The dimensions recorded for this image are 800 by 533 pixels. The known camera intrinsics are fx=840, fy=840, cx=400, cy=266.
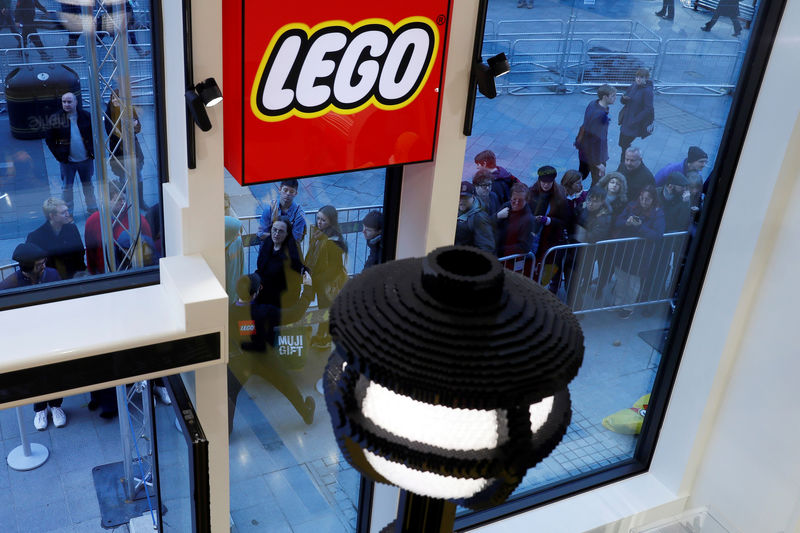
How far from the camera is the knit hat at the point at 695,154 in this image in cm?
468

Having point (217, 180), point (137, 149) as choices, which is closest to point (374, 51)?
point (217, 180)

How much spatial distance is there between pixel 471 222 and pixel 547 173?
1.64 ft

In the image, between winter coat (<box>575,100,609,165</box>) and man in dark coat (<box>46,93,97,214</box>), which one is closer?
man in dark coat (<box>46,93,97,214</box>)

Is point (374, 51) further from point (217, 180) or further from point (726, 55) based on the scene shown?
point (726, 55)

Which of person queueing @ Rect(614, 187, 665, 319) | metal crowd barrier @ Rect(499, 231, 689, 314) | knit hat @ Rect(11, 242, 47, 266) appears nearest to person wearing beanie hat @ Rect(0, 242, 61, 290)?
knit hat @ Rect(11, 242, 47, 266)

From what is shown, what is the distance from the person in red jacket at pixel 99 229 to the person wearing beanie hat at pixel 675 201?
287cm

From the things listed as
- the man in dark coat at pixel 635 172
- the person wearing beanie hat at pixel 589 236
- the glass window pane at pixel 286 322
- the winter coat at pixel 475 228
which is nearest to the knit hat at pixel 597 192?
the person wearing beanie hat at pixel 589 236

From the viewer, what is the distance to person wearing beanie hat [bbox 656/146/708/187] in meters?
4.70

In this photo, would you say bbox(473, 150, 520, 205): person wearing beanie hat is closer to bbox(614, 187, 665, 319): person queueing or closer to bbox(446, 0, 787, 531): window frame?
bbox(614, 187, 665, 319): person queueing

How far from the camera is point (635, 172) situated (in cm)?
463

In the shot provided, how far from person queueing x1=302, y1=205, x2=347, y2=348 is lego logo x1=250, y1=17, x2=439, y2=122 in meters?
0.74

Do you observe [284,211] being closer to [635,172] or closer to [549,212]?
[549,212]

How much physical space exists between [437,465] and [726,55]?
4.06 metres

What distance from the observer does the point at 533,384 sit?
951mm
